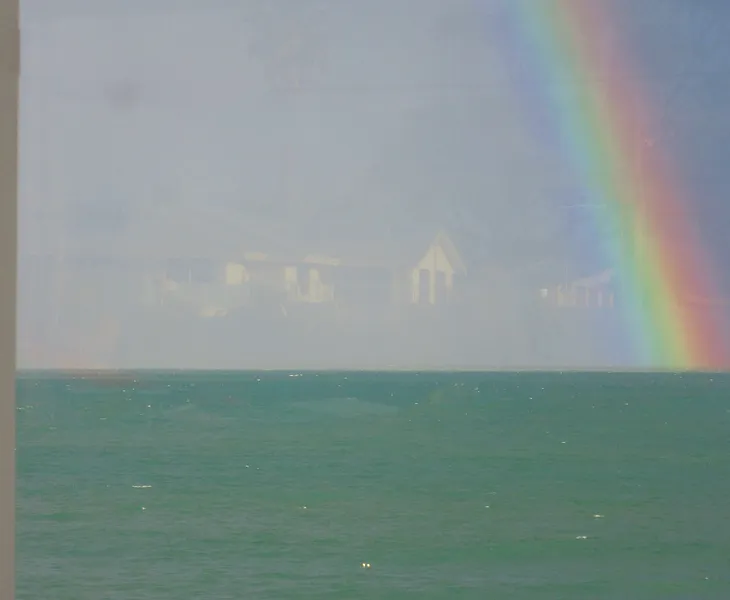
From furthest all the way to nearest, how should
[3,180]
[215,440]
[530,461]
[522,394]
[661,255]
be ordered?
1. [522,394]
2. [215,440]
3. [530,461]
4. [661,255]
5. [3,180]

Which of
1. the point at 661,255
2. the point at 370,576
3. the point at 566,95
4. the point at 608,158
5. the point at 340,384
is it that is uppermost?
the point at 566,95

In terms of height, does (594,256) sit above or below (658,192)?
below

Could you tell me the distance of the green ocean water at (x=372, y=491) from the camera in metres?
12.1

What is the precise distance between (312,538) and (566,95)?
7543 millimetres

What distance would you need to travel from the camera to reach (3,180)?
2.30 feet

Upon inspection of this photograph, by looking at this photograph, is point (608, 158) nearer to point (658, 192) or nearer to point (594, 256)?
point (594, 256)

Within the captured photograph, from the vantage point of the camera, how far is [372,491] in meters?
18.5

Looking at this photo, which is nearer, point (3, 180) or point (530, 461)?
point (3, 180)

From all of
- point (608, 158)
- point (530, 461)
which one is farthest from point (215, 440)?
point (608, 158)

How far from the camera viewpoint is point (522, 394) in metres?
27.4

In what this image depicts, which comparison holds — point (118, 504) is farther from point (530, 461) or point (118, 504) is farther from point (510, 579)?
point (530, 461)

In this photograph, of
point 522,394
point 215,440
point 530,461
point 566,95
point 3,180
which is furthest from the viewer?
point 522,394

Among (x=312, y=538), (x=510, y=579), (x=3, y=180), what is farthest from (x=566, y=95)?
(x=3, y=180)

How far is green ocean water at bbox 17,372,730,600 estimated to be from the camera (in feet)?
39.6
